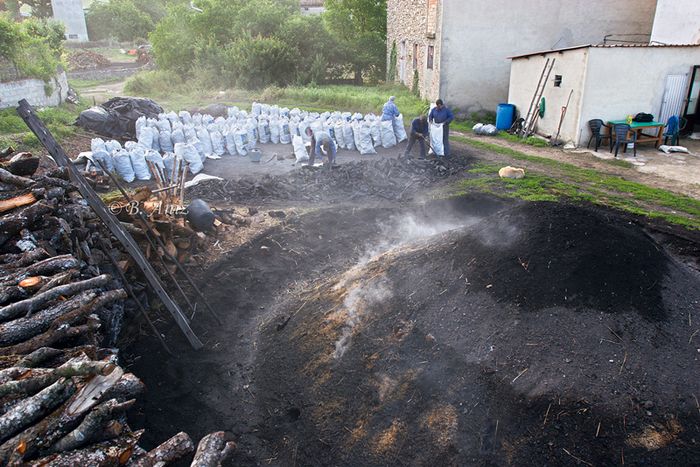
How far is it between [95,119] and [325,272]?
36.9ft

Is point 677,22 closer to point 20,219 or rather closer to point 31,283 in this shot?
point 20,219

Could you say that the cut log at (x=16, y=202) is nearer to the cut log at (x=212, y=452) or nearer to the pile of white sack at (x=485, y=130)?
the cut log at (x=212, y=452)

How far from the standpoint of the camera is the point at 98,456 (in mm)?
2914

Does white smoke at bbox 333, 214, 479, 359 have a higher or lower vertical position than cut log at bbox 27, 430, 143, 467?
lower

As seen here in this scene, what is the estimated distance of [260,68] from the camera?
2608 centimetres

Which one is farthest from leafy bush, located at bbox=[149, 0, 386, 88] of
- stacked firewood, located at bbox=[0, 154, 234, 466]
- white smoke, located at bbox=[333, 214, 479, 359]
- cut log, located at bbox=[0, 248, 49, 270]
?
cut log, located at bbox=[0, 248, 49, 270]

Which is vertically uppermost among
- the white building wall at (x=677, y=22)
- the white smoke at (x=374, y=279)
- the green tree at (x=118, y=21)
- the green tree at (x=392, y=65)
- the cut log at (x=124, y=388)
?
the green tree at (x=118, y=21)

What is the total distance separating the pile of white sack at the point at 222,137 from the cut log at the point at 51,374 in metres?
8.23

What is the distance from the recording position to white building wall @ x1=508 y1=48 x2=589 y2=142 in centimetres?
1300

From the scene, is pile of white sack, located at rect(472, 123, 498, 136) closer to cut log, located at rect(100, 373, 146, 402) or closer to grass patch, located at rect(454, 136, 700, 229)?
grass patch, located at rect(454, 136, 700, 229)

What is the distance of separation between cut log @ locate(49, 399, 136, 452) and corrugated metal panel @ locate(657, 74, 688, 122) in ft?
50.6

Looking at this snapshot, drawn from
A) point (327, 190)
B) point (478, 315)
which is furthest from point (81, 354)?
point (327, 190)

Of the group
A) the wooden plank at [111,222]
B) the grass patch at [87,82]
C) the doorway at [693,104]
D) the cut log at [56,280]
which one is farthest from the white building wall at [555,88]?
the grass patch at [87,82]

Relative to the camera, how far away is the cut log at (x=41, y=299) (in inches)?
156
